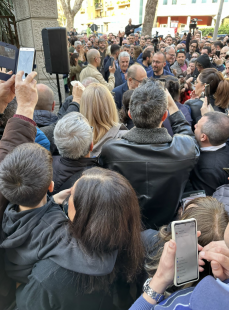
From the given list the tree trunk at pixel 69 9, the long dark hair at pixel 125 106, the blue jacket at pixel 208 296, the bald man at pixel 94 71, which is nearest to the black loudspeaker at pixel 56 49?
the bald man at pixel 94 71

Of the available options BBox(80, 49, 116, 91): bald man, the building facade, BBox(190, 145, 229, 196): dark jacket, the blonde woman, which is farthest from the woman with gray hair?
the building facade

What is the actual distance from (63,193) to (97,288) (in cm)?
48

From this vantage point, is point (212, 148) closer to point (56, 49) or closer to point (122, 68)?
point (56, 49)

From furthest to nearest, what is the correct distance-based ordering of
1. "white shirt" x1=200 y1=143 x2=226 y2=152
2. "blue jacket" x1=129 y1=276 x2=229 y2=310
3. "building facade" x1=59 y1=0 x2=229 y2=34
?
"building facade" x1=59 y1=0 x2=229 y2=34, "white shirt" x1=200 y1=143 x2=226 y2=152, "blue jacket" x1=129 y1=276 x2=229 y2=310

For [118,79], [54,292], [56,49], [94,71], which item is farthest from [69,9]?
[54,292]

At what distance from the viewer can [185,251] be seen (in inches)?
28.2

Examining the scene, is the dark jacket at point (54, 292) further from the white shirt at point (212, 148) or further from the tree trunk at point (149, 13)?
the tree trunk at point (149, 13)

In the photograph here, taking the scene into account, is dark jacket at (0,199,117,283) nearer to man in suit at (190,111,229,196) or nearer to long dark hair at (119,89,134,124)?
man in suit at (190,111,229,196)

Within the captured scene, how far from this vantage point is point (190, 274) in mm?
726

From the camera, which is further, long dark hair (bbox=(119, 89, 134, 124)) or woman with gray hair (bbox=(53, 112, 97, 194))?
long dark hair (bbox=(119, 89, 134, 124))

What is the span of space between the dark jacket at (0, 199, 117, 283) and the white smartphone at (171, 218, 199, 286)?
286mm

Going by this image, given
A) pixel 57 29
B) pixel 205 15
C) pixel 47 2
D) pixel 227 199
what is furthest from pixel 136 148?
pixel 205 15

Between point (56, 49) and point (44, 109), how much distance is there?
151cm

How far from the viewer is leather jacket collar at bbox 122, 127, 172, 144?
1331mm
